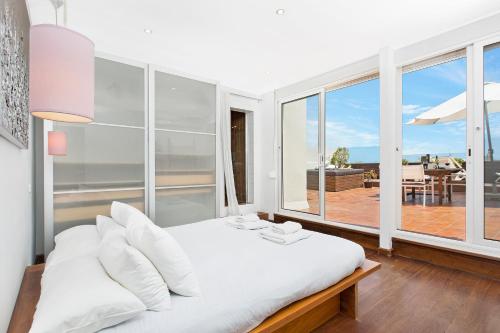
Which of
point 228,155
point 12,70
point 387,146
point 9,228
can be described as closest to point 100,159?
point 9,228

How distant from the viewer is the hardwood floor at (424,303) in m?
1.85

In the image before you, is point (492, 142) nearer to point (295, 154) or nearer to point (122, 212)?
point (295, 154)

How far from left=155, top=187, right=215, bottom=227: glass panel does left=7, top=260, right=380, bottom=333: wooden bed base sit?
5.37 ft

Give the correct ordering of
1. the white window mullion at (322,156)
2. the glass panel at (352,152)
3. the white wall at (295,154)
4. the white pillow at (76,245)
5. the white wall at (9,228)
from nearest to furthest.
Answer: the white wall at (9,228) → the white pillow at (76,245) → the white window mullion at (322,156) → the glass panel at (352,152) → the white wall at (295,154)

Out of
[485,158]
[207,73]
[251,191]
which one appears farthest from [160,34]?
[485,158]

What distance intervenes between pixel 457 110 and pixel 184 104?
3631 millimetres

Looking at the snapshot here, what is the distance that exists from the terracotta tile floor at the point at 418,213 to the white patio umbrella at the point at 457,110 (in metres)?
0.79

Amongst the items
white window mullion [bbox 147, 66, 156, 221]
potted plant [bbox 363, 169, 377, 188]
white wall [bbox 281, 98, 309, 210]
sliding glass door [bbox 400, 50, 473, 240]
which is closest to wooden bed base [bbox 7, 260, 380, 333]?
white window mullion [bbox 147, 66, 156, 221]

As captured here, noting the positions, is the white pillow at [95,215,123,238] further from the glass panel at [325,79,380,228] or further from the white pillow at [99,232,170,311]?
the glass panel at [325,79,380,228]

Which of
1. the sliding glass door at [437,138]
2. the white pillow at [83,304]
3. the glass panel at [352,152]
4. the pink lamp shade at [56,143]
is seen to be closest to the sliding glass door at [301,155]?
the glass panel at [352,152]

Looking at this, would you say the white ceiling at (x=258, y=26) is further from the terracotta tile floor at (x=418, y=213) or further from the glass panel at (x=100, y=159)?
the terracotta tile floor at (x=418, y=213)

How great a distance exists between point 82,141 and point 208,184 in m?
1.76

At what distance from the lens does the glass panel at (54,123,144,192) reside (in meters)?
2.89

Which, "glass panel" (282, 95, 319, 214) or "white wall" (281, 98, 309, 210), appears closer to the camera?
"glass panel" (282, 95, 319, 214)
